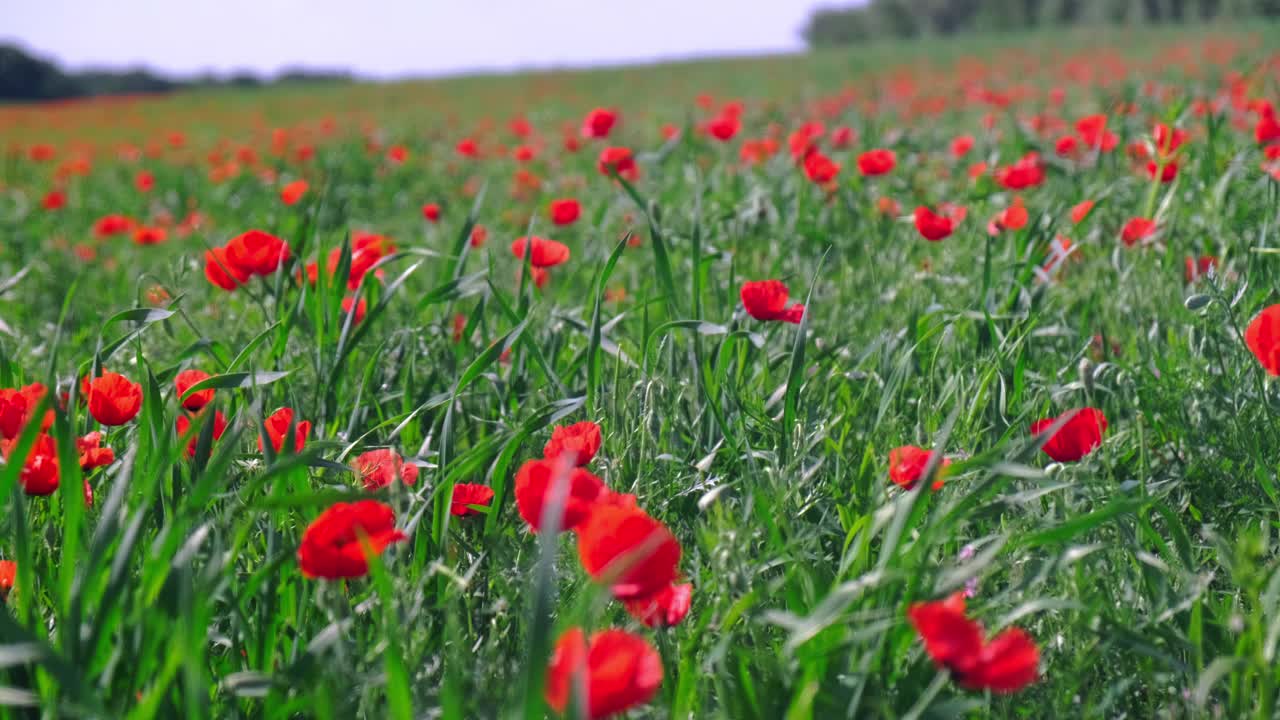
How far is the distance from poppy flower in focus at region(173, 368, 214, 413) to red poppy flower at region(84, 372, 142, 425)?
0.38ft

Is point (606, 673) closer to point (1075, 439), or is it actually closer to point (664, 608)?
point (664, 608)

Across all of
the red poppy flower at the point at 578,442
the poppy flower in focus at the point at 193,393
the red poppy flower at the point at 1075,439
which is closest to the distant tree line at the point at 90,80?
the poppy flower in focus at the point at 193,393

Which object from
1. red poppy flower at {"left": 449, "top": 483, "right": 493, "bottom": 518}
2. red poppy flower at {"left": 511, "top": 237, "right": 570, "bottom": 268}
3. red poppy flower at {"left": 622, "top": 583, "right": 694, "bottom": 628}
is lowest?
red poppy flower at {"left": 622, "top": 583, "right": 694, "bottom": 628}

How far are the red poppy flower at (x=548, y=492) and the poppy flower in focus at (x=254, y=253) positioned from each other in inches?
38.2

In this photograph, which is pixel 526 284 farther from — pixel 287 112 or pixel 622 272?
pixel 287 112

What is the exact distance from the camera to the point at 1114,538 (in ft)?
4.31

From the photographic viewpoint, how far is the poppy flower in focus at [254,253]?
69.7 inches

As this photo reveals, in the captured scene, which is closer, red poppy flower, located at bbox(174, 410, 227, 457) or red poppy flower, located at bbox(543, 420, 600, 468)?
red poppy flower, located at bbox(543, 420, 600, 468)

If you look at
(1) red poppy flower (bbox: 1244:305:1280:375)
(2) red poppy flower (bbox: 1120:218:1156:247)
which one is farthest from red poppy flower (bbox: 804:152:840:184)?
(1) red poppy flower (bbox: 1244:305:1280:375)

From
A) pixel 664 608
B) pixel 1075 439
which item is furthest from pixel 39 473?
pixel 1075 439

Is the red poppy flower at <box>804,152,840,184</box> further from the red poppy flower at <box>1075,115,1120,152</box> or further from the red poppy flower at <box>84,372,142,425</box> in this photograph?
the red poppy flower at <box>84,372,142,425</box>

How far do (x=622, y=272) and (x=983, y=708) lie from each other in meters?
2.29

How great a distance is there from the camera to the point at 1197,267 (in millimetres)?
2244

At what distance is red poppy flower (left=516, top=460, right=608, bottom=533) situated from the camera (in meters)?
0.97
